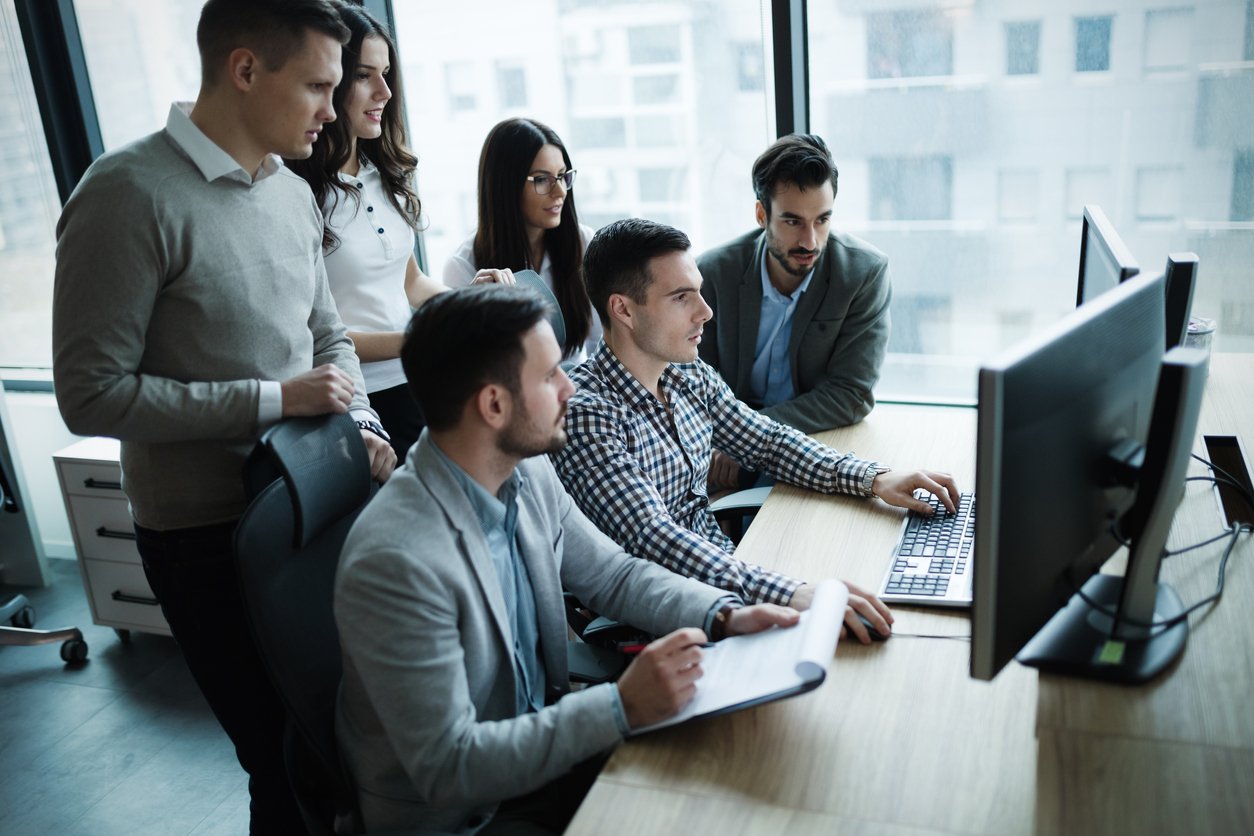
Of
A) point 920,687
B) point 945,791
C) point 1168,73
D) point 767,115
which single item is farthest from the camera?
point 767,115

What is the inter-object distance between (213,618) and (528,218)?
4.59 feet

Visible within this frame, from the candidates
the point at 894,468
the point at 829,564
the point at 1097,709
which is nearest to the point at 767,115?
the point at 894,468

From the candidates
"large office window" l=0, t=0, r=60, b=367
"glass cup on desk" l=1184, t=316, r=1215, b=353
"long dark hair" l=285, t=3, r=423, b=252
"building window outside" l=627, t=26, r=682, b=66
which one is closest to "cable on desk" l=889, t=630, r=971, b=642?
"glass cup on desk" l=1184, t=316, r=1215, b=353

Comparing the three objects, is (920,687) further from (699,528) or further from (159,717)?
(159,717)

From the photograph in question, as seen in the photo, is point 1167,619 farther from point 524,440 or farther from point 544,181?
point 544,181

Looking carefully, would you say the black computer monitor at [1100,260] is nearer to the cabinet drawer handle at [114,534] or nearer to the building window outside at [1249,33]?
the building window outside at [1249,33]

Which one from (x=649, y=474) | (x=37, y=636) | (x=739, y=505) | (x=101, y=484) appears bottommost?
(x=37, y=636)

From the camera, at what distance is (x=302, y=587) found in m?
1.49

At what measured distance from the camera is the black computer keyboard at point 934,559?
171 centimetres

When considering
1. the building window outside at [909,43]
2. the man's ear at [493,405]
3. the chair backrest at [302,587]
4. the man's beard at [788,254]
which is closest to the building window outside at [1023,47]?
the building window outside at [909,43]

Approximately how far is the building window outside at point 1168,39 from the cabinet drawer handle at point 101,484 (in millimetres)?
3073

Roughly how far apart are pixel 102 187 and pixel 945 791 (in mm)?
1469

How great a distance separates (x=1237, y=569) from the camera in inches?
65.2

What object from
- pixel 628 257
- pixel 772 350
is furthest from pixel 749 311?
pixel 628 257
